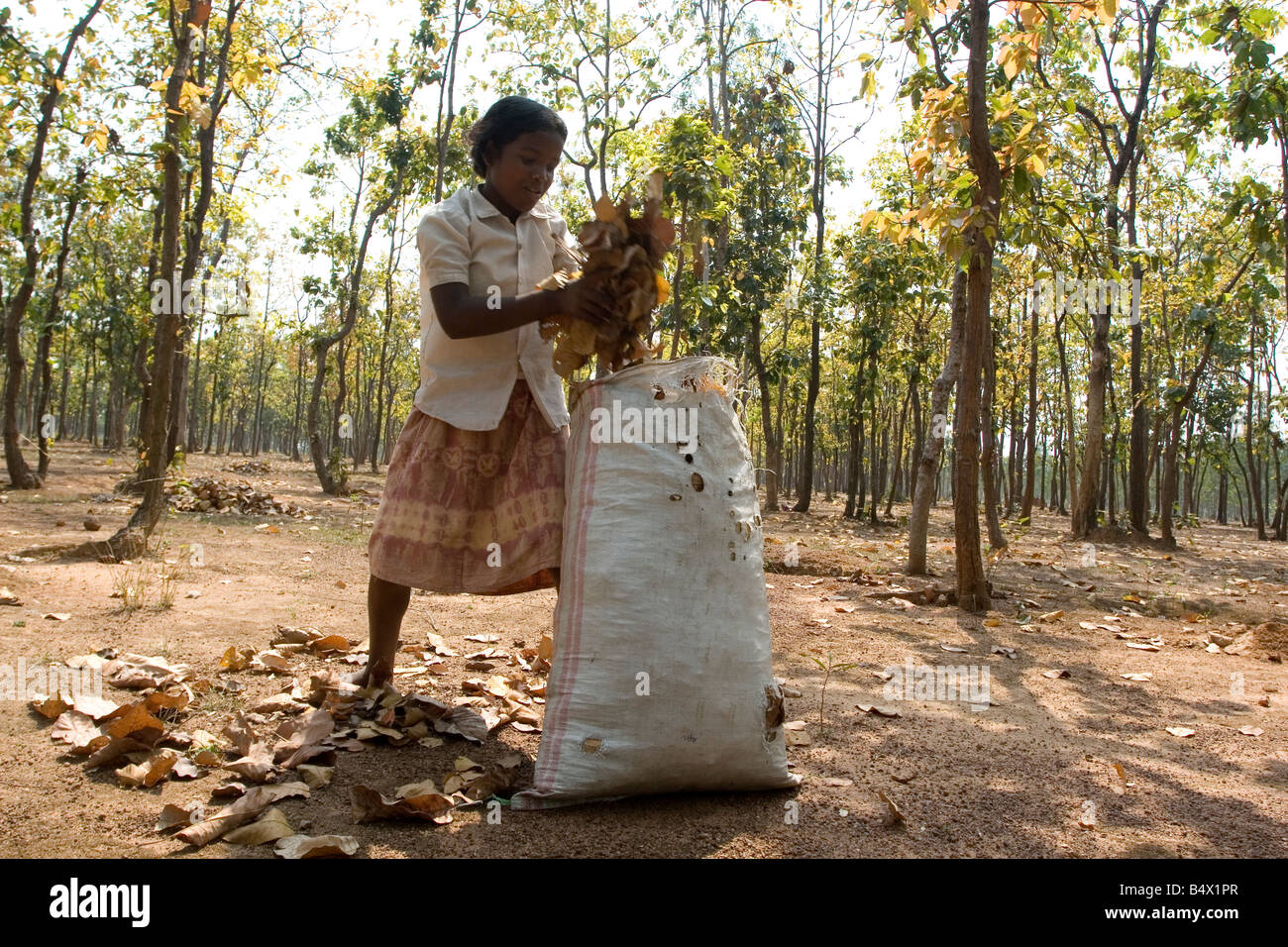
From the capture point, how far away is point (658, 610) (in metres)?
2.12

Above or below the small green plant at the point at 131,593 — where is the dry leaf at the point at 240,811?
below

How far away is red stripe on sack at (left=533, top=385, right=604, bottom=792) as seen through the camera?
207 centimetres

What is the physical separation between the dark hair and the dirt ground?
1814 mm


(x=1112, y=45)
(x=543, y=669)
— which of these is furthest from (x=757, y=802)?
(x=1112, y=45)

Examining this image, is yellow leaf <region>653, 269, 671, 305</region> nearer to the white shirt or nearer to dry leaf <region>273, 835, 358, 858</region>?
the white shirt

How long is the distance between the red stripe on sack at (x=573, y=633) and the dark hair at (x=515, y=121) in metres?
0.79

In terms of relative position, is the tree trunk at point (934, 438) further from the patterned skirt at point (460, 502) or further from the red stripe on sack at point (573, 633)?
the red stripe on sack at point (573, 633)

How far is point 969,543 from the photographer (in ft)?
18.3

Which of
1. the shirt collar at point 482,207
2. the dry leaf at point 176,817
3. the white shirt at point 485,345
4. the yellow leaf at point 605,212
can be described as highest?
the shirt collar at point 482,207

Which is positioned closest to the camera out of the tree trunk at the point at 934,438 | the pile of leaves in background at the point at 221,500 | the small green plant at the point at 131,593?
the small green plant at the point at 131,593

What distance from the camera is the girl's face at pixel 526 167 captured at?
8.19ft

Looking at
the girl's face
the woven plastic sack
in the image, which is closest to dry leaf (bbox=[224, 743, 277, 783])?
the woven plastic sack

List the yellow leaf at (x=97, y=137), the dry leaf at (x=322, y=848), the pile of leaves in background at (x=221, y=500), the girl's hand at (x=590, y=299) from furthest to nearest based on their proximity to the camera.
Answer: the pile of leaves in background at (x=221, y=500)
the yellow leaf at (x=97, y=137)
the girl's hand at (x=590, y=299)
the dry leaf at (x=322, y=848)

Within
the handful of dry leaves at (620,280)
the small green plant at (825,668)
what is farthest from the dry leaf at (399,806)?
the small green plant at (825,668)
